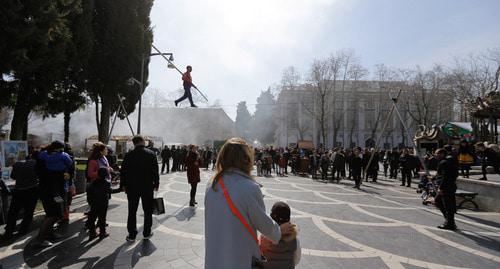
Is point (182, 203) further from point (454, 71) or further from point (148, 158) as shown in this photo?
point (454, 71)

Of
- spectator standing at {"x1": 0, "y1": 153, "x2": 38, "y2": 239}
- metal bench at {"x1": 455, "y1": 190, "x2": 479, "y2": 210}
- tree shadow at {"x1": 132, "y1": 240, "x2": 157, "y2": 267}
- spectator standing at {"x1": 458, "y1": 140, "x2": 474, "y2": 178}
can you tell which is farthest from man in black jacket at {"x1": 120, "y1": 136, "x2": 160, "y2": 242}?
spectator standing at {"x1": 458, "y1": 140, "x2": 474, "y2": 178}

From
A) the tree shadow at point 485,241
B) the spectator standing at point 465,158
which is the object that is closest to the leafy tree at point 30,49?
the tree shadow at point 485,241

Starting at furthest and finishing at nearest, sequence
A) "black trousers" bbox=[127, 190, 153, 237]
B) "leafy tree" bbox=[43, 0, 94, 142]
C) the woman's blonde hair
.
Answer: "leafy tree" bbox=[43, 0, 94, 142]
"black trousers" bbox=[127, 190, 153, 237]
the woman's blonde hair

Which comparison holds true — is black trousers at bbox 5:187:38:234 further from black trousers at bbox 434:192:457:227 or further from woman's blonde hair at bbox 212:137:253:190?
black trousers at bbox 434:192:457:227

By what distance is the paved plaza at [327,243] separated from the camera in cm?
490

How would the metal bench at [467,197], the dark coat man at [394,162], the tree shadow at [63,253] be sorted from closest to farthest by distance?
1. the tree shadow at [63,253]
2. the metal bench at [467,197]
3. the dark coat man at [394,162]

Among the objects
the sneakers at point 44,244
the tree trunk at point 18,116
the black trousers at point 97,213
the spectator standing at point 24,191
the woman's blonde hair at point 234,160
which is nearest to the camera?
the woman's blonde hair at point 234,160

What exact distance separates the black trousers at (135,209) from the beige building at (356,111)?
34554 millimetres

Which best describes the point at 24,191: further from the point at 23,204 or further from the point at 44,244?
the point at 44,244

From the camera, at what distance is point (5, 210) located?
745 centimetres

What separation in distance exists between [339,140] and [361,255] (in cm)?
6955

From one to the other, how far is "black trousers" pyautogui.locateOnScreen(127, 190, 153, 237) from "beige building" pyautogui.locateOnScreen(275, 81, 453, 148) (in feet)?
113

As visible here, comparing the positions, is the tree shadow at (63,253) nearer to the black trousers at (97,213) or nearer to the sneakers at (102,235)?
the sneakers at (102,235)

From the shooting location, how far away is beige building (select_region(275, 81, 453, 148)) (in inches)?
1682
